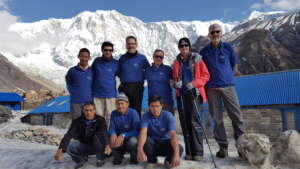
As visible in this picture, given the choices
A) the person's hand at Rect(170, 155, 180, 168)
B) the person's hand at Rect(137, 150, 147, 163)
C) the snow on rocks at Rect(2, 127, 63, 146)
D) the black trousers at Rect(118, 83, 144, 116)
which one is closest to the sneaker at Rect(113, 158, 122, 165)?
the person's hand at Rect(137, 150, 147, 163)

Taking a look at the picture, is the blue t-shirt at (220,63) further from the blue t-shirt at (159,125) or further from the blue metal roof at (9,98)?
the blue metal roof at (9,98)

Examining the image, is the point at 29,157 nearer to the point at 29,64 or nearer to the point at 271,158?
the point at 271,158

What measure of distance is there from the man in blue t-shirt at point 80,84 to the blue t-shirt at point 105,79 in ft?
0.49

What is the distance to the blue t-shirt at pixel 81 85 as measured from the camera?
5957mm

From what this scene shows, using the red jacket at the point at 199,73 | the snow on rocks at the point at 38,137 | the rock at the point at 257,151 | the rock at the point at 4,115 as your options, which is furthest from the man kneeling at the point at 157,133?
the rock at the point at 4,115

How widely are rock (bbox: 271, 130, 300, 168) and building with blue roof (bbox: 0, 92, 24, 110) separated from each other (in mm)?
51003

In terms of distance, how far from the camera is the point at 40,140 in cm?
1523

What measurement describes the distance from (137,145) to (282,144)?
292cm

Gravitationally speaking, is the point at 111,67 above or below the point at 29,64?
below

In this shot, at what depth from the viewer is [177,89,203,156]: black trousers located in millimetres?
5082

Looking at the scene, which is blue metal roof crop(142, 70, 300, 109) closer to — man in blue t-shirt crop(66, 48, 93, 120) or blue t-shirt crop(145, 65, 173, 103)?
blue t-shirt crop(145, 65, 173, 103)

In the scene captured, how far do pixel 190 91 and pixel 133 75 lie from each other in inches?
57.4

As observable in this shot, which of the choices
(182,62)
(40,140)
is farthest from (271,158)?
(40,140)

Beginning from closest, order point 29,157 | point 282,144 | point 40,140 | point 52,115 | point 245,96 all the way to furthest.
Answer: point 282,144 < point 29,157 < point 40,140 < point 245,96 < point 52,115
